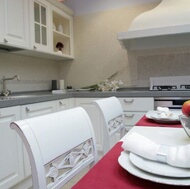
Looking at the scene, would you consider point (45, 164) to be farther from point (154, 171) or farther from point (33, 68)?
point (33, 68)

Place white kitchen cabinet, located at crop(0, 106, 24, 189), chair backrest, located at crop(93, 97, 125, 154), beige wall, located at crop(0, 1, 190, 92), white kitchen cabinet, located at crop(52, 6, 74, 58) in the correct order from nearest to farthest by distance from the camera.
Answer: chair backrest, located at crop(93, 97, 125, 154) → white kitchen cabinet, located at crop(0, 106, 24, 189) → beige wall, located at crop(0, 1, 190, 92) → white kitchen cabinet, located at crop(52, 6, 74, 58)

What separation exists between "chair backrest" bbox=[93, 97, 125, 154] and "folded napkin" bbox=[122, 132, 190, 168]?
539mm

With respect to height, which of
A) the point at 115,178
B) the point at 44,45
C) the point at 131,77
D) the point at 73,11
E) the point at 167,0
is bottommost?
the point at 115,178

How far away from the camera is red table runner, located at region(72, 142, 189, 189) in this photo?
1.56 ft

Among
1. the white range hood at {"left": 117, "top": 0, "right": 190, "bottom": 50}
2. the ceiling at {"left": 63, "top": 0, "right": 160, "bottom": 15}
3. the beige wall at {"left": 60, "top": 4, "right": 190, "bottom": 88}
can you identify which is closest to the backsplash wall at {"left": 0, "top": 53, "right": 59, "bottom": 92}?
the beige wall at {"left": 60, "top": 4, "right": 190, "bottom": 88}

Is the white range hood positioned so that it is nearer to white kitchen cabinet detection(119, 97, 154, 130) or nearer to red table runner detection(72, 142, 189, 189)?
white kitchen cabinet detection(119, 97, 154, 130)

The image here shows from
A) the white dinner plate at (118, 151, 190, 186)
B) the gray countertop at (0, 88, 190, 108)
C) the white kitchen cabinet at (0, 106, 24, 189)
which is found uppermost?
the gray countertop at (0, 88, 190, 108)

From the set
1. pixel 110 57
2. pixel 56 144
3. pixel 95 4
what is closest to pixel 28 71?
pixel 110 57

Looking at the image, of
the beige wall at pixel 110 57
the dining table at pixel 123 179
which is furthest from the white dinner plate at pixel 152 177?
the beige wall at pixel 110 57

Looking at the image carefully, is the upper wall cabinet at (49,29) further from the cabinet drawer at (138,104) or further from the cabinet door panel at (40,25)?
the cabinet drawer at (138,104)

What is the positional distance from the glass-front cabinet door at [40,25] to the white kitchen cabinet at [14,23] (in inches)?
4.3

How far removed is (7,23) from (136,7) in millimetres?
1790

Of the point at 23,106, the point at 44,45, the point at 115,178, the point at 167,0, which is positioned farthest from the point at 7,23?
the point at 115,178

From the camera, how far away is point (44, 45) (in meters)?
2.56
